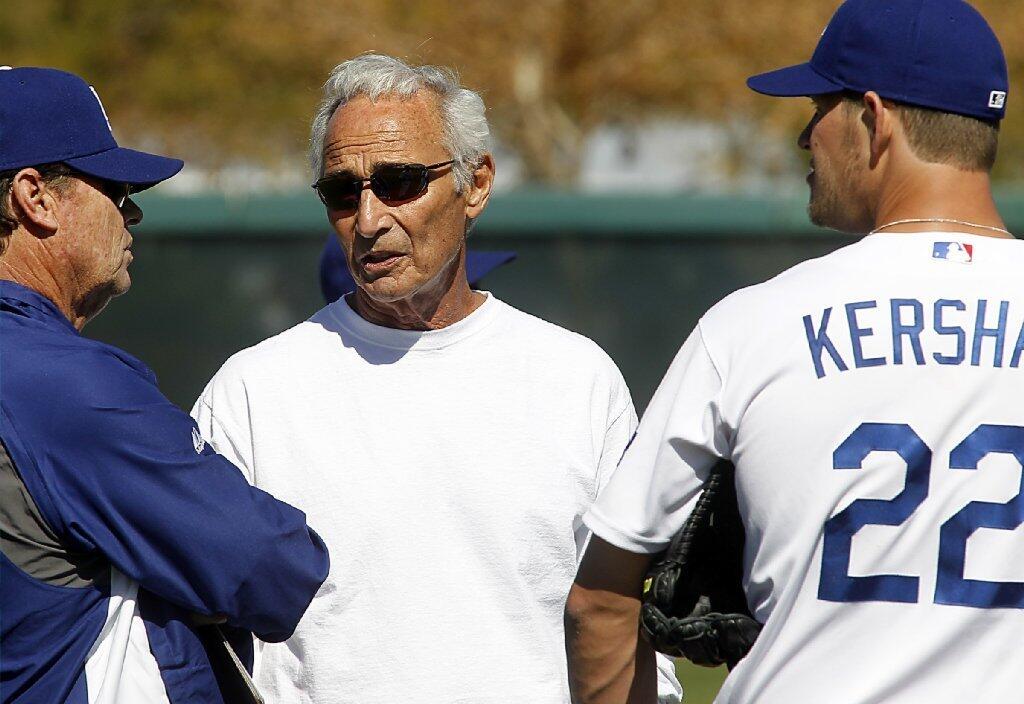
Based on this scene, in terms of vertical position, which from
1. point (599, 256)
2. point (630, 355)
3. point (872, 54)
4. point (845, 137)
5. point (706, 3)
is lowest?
→ point (630, 355)

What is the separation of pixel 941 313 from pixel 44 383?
4.71 ft

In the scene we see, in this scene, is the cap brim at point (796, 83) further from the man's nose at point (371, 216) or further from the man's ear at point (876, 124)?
the man's nose at point (371, 216)

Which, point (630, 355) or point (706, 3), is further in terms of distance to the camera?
point (706, 3)

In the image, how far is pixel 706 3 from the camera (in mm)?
12031

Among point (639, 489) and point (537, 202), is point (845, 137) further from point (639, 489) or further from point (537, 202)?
point (537, 202)

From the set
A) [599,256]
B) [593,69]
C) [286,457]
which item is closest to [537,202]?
[599,256]

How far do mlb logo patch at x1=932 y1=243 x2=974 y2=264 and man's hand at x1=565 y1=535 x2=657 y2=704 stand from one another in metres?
0.69

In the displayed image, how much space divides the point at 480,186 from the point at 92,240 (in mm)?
1053

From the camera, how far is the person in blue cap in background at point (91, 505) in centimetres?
212

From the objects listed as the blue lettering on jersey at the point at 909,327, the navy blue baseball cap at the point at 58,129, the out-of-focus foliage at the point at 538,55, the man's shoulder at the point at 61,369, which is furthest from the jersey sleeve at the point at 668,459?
the out-of-focus foliage at the point at 538,55

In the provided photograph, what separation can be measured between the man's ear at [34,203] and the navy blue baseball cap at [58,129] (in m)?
0.03

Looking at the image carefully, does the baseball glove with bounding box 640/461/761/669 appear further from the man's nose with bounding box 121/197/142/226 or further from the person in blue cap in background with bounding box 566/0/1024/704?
the man's nose with bounding box 121/197/142/226

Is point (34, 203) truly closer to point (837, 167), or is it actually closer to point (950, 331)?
point (837, 167)

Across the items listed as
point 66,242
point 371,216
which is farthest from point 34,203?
point 371,216
